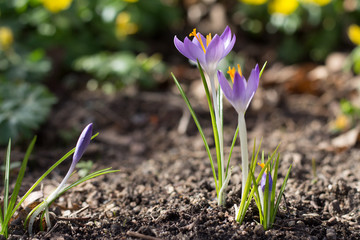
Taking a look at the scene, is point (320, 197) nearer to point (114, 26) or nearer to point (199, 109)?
point (199, 109)

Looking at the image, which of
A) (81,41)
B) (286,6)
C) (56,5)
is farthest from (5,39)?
(286,6)

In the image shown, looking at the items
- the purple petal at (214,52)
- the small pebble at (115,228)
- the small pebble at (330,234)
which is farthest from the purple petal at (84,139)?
the small pebble at (330,234)

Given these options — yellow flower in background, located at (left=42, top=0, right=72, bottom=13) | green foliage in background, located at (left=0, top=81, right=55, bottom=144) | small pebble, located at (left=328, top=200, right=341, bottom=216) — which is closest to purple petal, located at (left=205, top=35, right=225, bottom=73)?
small pebble, located at (left=328, top=200, right=341, bottom=216)

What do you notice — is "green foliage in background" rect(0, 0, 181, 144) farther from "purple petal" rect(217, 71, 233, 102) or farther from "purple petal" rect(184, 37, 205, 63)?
"purple petal" rect(217, 71, 233, 102)

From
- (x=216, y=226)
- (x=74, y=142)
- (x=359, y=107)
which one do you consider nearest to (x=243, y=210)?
(x=216, y=226)

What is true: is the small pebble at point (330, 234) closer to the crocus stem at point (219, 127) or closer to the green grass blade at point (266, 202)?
the green grass blade at point (266, 202)

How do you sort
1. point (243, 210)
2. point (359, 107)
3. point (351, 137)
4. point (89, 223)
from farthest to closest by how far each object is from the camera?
1. point (359, 107)
2. point (351, 137)
3. point (89, 223)
4. point (243, 210)

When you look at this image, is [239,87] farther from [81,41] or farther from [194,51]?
[81,41]

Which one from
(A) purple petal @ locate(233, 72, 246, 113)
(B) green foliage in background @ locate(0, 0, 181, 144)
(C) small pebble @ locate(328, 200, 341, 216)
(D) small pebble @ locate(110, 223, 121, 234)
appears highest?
(A) purple petal @ locate(233, 72, 246, 113)
